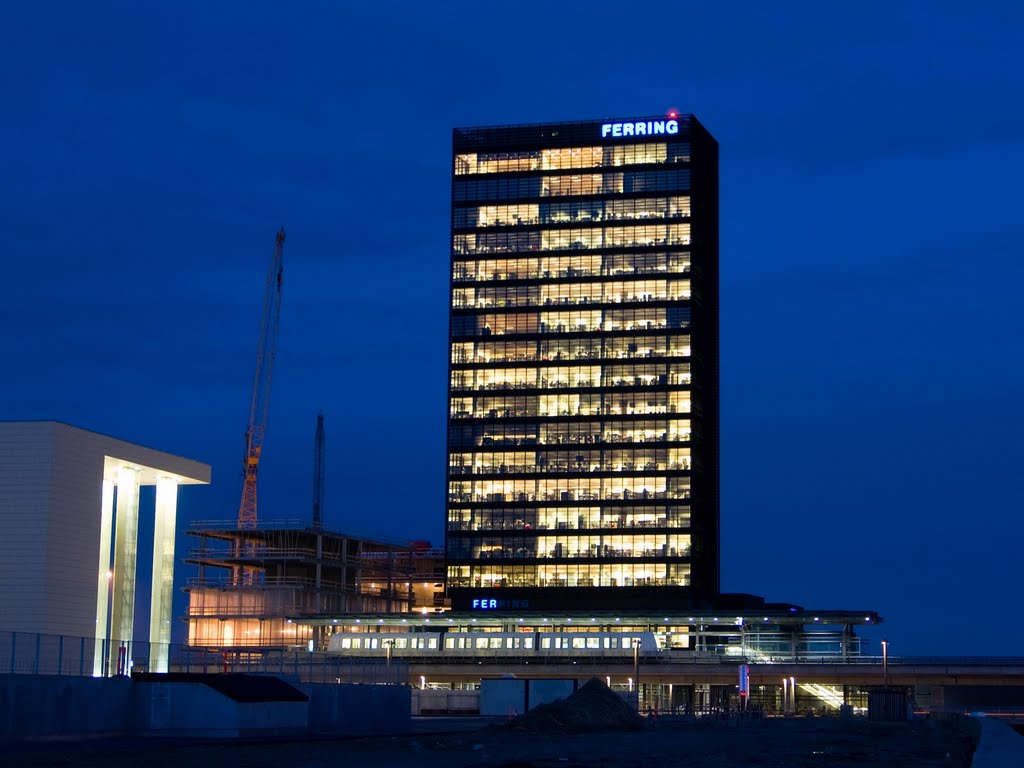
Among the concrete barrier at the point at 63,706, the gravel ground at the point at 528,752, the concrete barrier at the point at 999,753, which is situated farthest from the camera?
the concrete barrier at the point at 63,706

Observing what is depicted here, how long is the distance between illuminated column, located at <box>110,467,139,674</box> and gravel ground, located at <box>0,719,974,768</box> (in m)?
51.6

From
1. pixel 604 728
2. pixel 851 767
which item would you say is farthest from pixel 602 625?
pixel 851 767

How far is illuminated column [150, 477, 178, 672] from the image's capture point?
112 m

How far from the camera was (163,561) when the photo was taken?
369ft

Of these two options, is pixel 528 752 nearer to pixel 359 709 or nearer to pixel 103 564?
pixel 359 709

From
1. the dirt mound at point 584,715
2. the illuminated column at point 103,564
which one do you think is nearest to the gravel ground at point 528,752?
the dirt mound at point 584,715

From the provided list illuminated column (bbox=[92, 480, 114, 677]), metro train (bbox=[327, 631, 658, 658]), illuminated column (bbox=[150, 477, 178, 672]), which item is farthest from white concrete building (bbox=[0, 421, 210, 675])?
metro train (bbox=[327, 631, 658, 658])

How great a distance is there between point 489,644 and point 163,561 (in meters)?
84.2

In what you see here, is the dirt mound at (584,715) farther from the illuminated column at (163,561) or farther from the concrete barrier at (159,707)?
the illuminated column at (163,561)

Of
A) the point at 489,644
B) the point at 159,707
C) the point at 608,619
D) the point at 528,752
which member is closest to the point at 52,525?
the point at 159,707

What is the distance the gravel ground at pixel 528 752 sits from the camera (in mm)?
42312

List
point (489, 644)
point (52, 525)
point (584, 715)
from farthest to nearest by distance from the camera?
point (489, 644)
point (52, 525)
point (584, 715)

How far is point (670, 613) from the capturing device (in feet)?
631

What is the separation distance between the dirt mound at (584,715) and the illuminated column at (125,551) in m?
48.2
